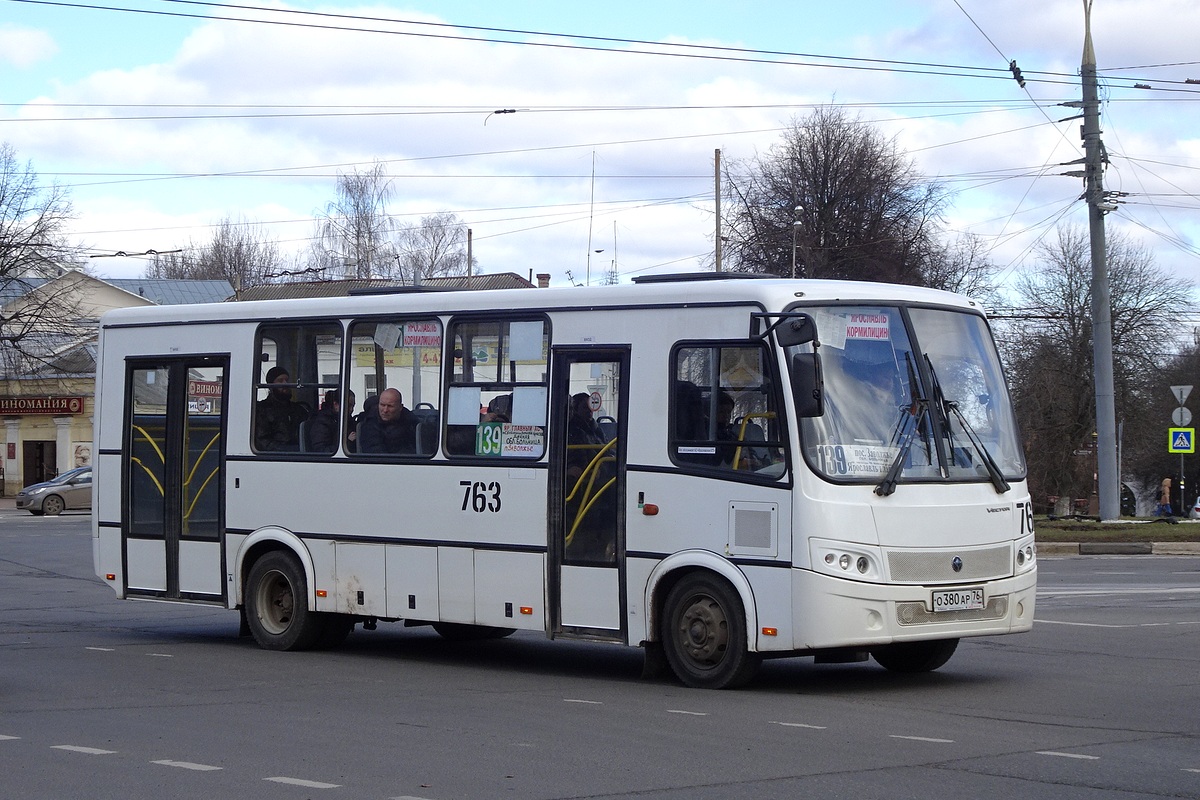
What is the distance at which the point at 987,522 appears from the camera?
1073cm

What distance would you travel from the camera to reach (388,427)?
42.4 feet

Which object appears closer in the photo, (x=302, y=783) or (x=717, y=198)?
(x=302, y=783)

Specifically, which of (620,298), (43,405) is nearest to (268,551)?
(620,298)

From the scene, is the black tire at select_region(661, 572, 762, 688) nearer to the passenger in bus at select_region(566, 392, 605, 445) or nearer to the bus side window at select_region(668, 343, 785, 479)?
the bus side window at select_region(668, 343, 785, 479)

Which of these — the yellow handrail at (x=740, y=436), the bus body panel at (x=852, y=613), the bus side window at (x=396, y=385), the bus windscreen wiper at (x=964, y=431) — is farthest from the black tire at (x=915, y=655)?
the bus side window at (x=396, y=385)

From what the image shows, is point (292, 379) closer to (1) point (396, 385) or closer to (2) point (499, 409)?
(1) point (396, 385)

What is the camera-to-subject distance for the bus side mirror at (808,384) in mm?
10172

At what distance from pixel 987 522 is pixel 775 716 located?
7.71 feet

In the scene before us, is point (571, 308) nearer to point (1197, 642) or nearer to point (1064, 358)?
point (1197, 642)

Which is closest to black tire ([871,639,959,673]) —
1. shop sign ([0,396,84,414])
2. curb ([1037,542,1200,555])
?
curb ([1037,542,1200,555])

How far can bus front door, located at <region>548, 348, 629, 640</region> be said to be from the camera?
36.9ft

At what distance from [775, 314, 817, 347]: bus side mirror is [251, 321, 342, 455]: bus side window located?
462 centimetres

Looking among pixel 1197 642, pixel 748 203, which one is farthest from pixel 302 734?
pixel 748 203

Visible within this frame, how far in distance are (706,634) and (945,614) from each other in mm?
1645
